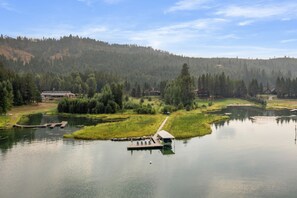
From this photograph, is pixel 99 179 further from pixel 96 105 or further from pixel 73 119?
pixel 96 105

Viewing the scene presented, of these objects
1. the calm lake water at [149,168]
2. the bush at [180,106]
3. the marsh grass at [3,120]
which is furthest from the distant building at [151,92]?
the calm lake water at [149,168]

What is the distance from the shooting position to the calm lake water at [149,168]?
133 ft

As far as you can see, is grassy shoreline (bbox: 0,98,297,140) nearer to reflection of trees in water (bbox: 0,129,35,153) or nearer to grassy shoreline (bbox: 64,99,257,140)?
grassy shoreline (bbox: 64,99,257,140)

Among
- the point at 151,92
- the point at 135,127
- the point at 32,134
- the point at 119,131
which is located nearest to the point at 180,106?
the point at 135,127

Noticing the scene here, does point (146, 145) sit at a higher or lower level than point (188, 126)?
lower

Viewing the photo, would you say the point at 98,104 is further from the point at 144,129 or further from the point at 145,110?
the point at 144,129

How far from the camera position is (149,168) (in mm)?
49906

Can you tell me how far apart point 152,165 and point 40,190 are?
1703 centimetres

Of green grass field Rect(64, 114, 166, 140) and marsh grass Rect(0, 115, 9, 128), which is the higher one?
marsh grass Rect(0, 115, 9, 128)

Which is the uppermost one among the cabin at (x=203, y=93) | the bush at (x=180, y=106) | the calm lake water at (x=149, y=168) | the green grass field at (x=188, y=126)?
the cabin at (x=203, y=93)

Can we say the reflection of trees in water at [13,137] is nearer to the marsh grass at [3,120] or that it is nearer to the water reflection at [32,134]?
the water reflection at [32,134]

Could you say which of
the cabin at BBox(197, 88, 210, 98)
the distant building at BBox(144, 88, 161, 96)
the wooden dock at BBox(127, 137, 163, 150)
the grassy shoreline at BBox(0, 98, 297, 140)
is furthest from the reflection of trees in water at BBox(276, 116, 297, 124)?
the distant building at BBox(144, 88, 161, 96)

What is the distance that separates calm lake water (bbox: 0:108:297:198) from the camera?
133ft

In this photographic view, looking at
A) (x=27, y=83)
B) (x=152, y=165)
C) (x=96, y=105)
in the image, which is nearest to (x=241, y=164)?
(x=152, y=165)
